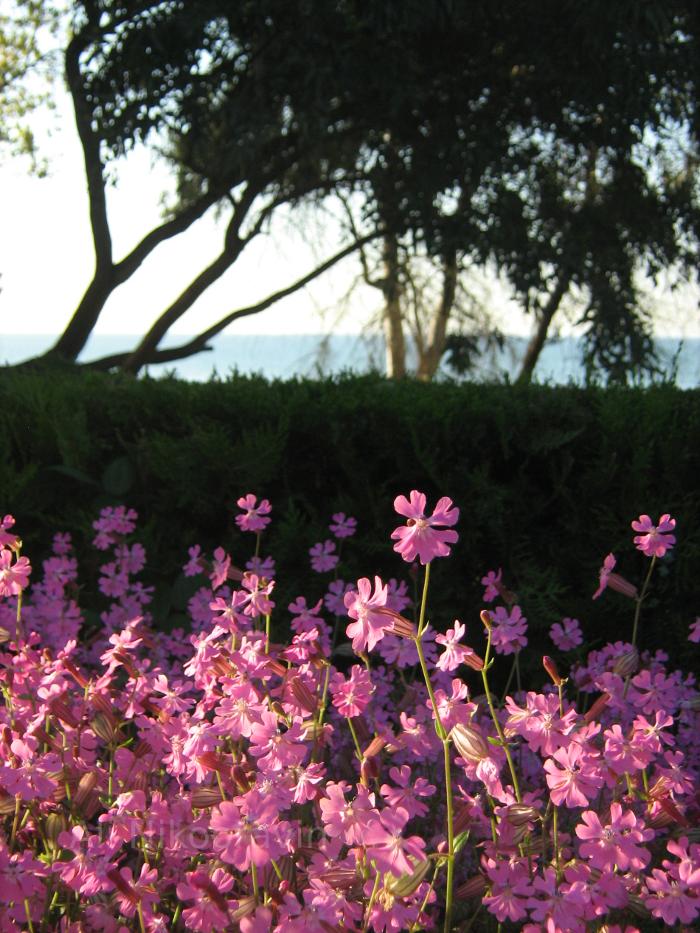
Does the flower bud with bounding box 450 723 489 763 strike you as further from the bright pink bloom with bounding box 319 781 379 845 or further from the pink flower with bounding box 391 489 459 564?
the pink flower with bounding box 391 489 459 564

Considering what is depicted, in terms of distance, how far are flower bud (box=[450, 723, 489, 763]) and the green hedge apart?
2111 millimetres

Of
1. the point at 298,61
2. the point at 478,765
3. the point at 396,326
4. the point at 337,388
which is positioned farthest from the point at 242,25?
the point at 478,765

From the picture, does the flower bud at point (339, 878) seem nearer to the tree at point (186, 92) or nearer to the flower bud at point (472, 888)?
the flower bud at point (472, 888)

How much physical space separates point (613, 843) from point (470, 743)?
1.14 feet

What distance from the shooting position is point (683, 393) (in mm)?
3863

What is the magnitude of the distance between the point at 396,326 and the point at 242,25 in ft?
19.5

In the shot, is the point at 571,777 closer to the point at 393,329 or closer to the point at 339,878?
the point at 339,878

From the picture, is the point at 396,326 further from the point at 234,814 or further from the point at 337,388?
the point at 234,814

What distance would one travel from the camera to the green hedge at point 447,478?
3.70 meters

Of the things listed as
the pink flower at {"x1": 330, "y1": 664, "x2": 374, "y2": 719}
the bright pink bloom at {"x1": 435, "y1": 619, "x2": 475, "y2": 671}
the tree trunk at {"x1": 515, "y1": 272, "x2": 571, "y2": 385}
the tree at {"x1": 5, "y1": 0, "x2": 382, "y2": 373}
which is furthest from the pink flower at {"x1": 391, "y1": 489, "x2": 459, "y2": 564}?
the tree trunk at {"x1": 515, "y1": 272, "x2": 571, "y2": 385}

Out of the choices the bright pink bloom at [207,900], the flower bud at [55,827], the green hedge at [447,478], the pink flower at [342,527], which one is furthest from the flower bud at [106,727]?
the green hedge at [447,478]

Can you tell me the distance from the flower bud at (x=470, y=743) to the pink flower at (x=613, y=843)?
251 mm

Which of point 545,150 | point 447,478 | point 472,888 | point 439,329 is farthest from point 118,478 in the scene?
point 439,329

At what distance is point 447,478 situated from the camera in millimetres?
3779
